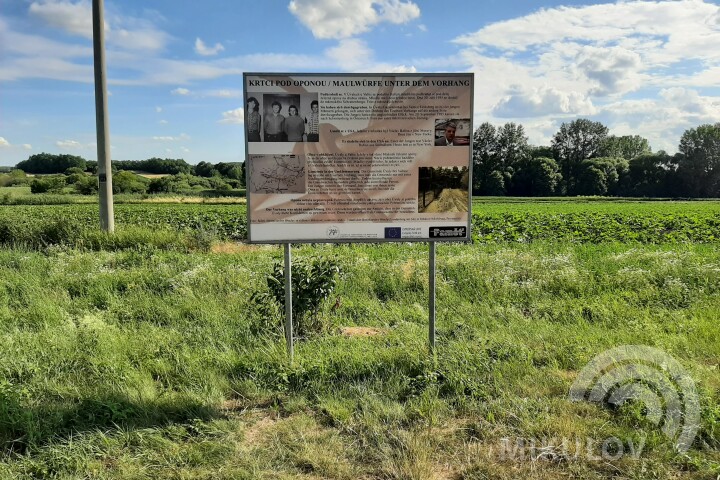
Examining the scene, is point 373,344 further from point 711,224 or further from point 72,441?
point 711,224

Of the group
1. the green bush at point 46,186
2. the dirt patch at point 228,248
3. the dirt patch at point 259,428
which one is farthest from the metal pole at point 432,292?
the green bush at point 46,186

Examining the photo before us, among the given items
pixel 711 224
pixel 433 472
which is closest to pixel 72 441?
pixel 433 472

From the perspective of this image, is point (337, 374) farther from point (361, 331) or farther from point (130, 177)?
point (130, 177)

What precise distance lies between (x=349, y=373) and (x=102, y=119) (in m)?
10.3

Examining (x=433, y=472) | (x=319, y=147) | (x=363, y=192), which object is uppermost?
(x=319, y=147)

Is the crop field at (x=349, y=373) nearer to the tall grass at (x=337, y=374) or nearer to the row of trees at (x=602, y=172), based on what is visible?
the tall grass at (x=337, y=374)

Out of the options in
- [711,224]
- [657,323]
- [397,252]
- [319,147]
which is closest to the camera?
[319,147]

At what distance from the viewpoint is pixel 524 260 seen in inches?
355

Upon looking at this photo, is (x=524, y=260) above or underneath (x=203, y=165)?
underneath

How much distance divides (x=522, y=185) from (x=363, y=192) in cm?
8875

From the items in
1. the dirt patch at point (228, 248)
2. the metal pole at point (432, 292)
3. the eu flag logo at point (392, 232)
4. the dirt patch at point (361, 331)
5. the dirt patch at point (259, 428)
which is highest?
the eu flag logo at point (392, 232)

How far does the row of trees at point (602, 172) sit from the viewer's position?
260ft

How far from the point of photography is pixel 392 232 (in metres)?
4.47

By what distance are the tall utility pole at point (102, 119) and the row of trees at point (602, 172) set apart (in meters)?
76.5
